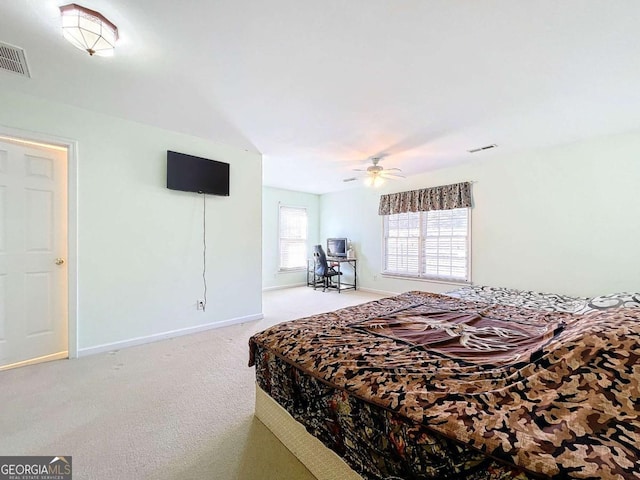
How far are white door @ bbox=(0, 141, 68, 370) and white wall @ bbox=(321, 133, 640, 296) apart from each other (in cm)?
539

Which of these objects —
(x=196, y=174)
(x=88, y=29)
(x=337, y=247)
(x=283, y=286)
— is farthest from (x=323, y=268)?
(x=88, y=29)

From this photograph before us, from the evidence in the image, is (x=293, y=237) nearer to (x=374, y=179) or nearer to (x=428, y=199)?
(x=374, y=179)

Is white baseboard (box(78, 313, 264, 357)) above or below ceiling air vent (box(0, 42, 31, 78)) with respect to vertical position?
below

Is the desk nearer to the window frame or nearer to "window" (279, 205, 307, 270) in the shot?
the window frame

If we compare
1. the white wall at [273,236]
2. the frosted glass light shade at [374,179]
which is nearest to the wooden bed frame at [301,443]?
the frosted glass light shade at [374,179]

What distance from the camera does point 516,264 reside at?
417 centimetres

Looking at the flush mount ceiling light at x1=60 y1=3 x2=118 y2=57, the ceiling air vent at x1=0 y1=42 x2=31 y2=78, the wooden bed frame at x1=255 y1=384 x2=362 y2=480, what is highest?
the ceiling air vent at x1=0 y1=42 x2=31 y2=78

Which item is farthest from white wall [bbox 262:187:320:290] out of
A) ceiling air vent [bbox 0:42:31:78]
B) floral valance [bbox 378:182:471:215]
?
ceiling air vent [bbox 0:42:31:78]

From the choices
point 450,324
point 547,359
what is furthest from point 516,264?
point 547,359

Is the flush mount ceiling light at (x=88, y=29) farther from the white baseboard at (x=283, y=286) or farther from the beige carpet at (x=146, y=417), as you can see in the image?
the white baseboard at (x=283, y=286)

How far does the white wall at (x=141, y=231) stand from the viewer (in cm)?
280

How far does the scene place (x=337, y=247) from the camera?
680 centimetres

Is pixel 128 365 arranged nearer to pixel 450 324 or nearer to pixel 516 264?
pixel 450 324

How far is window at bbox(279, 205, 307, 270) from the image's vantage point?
272 inches
